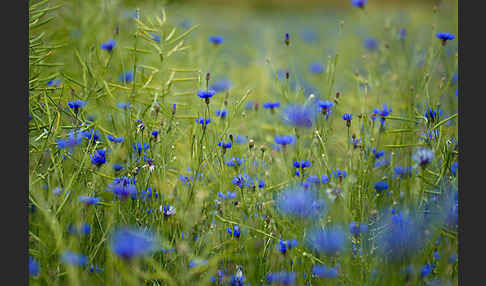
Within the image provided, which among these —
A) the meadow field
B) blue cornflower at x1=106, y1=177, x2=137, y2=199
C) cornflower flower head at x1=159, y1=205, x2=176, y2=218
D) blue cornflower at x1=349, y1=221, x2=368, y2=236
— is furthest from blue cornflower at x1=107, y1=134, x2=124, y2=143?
blue cornflower at x1=349, y1=221, x2=368, y2=236

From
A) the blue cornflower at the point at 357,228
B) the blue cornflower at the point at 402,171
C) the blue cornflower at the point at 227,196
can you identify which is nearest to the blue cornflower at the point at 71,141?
the blue cornflower at the point at 227,196

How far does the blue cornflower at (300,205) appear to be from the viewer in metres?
1.02

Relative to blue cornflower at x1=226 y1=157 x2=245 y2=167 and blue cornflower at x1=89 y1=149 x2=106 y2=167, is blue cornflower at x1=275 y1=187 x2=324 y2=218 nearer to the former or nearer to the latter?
blue cornflower at x1=226 y1=157 x2=245 y2=167

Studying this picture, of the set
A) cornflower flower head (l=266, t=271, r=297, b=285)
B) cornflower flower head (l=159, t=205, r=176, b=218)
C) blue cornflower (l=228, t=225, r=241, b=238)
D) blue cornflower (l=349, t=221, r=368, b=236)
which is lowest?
cornflower flower head (l=266, t=271, r=297, b=285)

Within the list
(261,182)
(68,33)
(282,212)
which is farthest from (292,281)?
(68,33)

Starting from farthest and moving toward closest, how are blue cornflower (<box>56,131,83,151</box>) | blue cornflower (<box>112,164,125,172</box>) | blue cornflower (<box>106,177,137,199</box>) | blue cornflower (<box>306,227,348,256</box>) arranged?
blue cornflower (<box>112,164,125,172</box>)
blue cornflower (<box>56,131,83,151</box>)
blue cornflower (<box>106,177,137,199</box>)
blue cornflower (<box>306,227,348,256</box>)

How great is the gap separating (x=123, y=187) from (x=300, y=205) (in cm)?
41

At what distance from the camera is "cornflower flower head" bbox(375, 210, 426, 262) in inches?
39.4

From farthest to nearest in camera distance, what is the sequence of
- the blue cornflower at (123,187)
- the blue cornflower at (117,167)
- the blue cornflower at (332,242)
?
the blue cornflower at (117,167), the blue cornflower at (123,187), the blue cornflower at (332,242)

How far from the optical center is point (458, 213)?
1.11 metres

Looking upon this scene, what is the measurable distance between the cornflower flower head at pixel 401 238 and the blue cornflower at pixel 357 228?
0.04m

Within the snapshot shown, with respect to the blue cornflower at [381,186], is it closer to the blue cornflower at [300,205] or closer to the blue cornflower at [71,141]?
the blue cornflower at [300,205]

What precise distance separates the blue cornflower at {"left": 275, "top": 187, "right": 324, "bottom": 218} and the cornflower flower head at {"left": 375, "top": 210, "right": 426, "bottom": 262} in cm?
16

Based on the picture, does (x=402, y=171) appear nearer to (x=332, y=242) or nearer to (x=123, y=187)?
(x=332, y=242)
